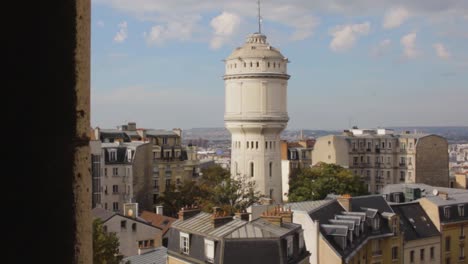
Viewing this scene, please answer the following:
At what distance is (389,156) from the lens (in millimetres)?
75812

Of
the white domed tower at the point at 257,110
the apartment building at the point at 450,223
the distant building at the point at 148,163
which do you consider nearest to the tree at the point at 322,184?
the white domed tower at the point at 257,110

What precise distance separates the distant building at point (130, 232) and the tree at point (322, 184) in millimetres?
18710

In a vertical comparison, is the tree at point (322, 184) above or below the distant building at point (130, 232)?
above

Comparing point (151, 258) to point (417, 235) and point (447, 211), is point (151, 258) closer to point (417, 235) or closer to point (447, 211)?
point (417, 235)

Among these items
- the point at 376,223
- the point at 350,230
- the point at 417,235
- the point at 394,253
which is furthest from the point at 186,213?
the point at 417,235

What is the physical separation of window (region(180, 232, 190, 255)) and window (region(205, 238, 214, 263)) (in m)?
1.52

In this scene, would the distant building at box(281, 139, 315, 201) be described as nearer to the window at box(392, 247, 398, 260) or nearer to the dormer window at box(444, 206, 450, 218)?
the dormer window at box(444, 206, 450, 218)

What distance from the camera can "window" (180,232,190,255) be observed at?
2222cm

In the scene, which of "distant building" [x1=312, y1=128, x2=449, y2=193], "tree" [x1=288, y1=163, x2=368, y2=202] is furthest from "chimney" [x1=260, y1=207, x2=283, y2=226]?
"distant building" [x1=312, y1=128, x2=449, y2=193]

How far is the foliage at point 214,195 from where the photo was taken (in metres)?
49.5

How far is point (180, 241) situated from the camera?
2270 centimetres

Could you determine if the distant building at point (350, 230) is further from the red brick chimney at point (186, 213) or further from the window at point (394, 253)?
the red brick chimney at point (186, 213)

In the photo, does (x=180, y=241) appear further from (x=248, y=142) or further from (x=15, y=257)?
(x=248, y=142)

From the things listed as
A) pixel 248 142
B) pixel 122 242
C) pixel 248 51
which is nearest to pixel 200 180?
pixel 248 142
